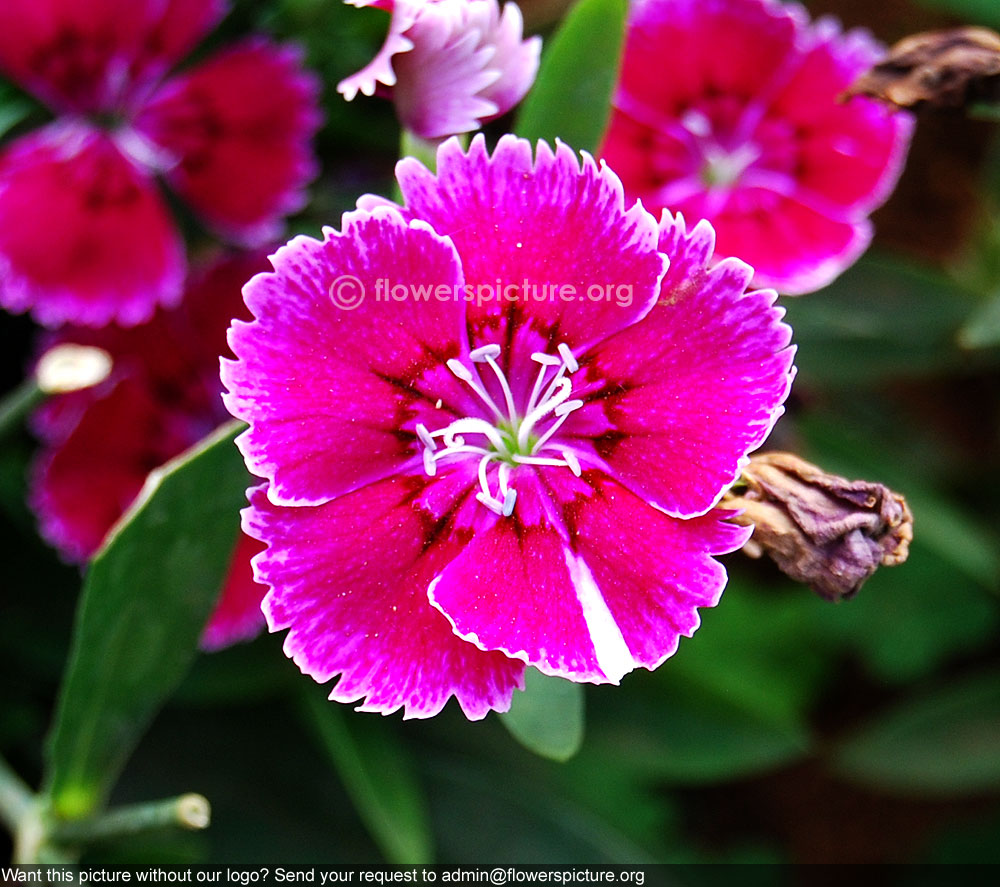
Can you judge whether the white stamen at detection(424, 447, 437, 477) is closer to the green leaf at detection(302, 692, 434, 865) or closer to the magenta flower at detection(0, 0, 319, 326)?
the magenta flower at detection(0, 0, 319, 326)

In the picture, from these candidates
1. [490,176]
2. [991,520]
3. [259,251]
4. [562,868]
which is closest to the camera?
[490,176]

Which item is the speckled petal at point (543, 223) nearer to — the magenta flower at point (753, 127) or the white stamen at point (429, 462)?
the white stamen at point (429, 462)

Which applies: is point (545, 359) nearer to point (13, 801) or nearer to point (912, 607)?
point (13, 801)

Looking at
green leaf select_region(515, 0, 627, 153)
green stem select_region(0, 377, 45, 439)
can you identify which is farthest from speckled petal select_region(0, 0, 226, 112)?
green leaf select_region(515, 0, 627, 153)

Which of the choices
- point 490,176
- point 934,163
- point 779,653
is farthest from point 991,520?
point 490,176

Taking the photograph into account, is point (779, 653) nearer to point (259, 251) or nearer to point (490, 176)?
point (259, 251)

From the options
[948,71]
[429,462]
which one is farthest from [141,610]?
[948,71]
